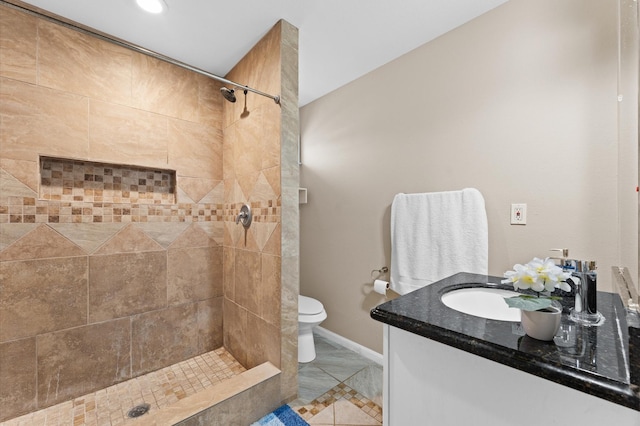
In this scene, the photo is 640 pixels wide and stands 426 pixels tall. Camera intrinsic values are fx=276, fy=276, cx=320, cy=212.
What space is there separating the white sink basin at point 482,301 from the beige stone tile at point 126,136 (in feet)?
6.65

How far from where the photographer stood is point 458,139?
1736mm

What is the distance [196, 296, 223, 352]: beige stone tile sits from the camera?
218 centimetres

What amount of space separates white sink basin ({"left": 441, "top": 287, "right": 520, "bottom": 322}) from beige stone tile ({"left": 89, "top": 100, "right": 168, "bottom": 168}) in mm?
2026

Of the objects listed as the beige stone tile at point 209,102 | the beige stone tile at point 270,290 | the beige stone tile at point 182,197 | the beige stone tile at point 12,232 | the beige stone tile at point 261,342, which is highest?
the beige stone tile at point 209,102

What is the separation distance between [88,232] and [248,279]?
1029mm

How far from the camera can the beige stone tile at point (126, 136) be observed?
1734 millimetres

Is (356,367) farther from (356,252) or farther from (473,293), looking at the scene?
(473,293)

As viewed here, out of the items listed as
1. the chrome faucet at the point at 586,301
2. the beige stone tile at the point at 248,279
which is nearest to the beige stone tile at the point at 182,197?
the beige stone tile at the point at 248,279

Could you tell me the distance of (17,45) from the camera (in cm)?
150

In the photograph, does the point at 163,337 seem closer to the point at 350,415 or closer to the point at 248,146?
the point at 350,415

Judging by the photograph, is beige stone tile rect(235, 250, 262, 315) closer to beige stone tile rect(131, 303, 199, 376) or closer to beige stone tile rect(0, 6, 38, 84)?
beige stone tile rect(131, 303, 199, 376)

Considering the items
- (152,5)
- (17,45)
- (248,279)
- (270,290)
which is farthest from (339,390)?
(17,45)

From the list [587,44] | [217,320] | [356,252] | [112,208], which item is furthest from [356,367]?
[587,44]

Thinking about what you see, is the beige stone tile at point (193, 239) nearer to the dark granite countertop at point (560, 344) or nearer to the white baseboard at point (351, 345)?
the white baseboard at point (351, 345)
